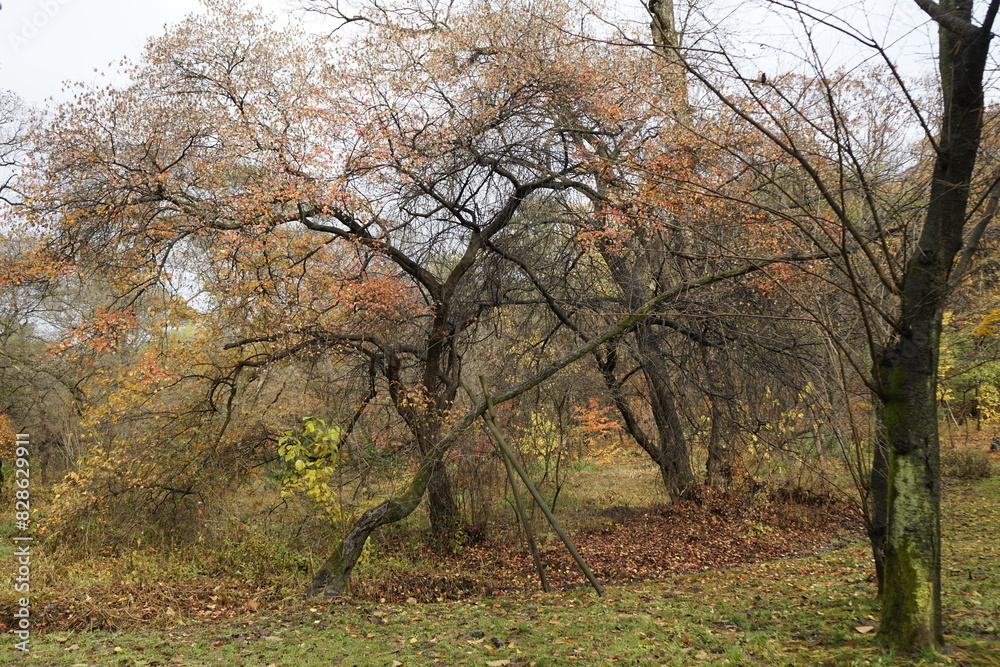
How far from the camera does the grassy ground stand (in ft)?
14.5

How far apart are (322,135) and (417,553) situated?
6811 millimetres

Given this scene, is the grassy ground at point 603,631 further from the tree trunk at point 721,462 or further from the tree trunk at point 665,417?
the tree trunk at point 721,462

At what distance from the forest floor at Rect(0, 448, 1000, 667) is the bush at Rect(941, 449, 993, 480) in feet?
16.1

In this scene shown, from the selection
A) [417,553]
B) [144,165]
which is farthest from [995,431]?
[144,165]

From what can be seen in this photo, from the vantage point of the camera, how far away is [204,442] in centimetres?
1029

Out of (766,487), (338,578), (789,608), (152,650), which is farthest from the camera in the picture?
(766,487)

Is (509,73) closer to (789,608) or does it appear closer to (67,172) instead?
(67,172)

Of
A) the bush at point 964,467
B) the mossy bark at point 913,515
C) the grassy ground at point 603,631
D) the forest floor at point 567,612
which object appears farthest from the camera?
the bush at point 964,467

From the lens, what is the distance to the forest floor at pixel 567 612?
470cm

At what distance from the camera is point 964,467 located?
1530 centimetres

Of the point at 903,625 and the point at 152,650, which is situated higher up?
the point at 903,625

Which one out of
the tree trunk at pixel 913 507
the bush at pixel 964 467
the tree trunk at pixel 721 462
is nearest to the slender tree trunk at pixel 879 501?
the tree trunk at pixel 913 507

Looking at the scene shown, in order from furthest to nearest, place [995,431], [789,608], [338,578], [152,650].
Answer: [995,431]
[338,578]
[789,608]
[152,650]

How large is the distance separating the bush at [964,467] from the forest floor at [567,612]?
491 centimetres
